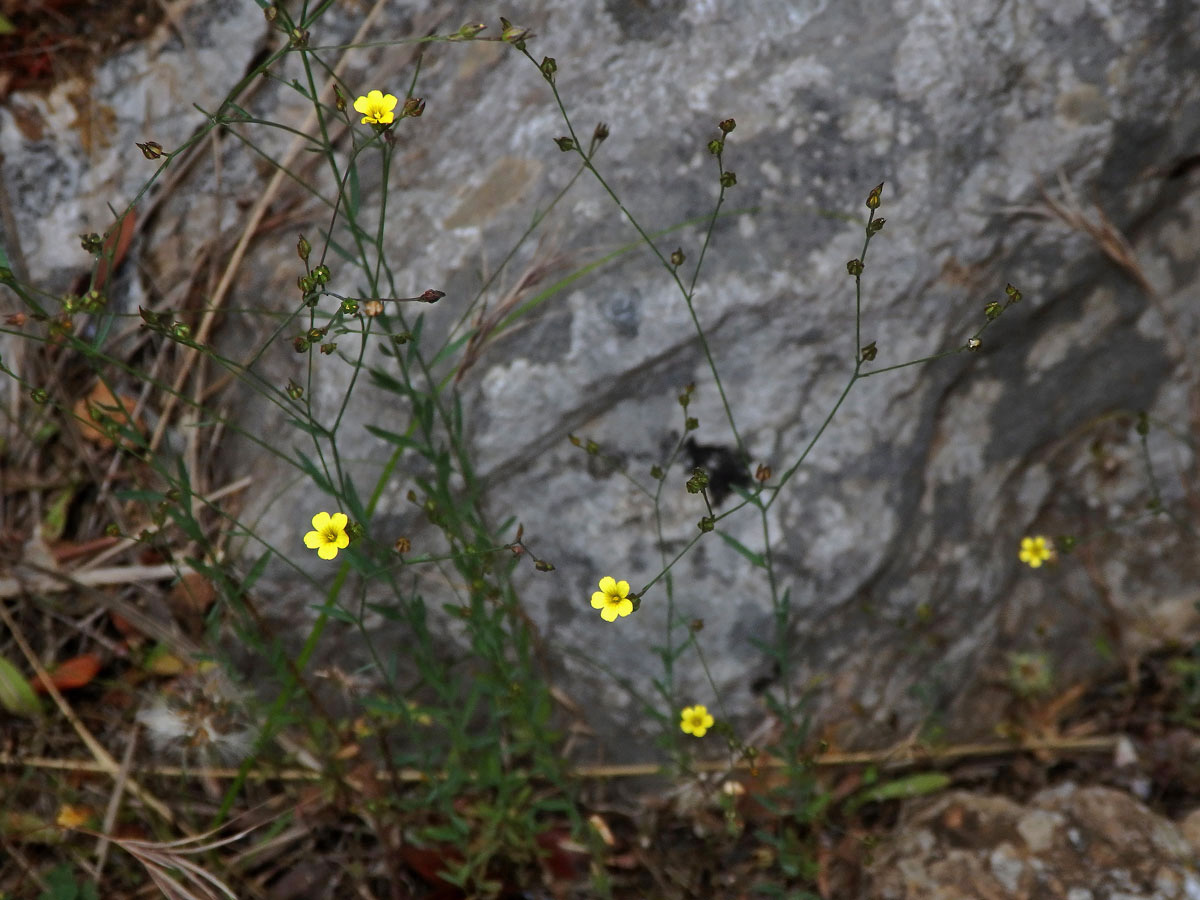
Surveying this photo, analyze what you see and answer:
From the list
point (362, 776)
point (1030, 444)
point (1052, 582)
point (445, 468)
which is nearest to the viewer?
point (445, 468)

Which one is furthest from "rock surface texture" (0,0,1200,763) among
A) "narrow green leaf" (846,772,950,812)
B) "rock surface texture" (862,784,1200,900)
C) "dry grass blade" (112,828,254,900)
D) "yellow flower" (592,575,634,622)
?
"dry grass blade" (112,828,254,900)

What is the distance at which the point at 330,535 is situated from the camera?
2223 mm

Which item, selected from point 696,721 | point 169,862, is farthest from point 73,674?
point 696,721

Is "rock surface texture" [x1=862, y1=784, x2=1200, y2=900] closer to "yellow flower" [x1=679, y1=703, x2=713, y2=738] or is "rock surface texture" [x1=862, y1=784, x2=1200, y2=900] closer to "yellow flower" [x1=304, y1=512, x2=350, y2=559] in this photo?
"yellow flower" [x1=679, y1=703, x2=713, y2=738]

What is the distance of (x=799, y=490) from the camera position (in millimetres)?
2793

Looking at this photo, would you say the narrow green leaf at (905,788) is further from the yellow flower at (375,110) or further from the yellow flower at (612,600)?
the yellow flower at (375,110)

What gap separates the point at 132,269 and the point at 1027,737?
3.33 meters

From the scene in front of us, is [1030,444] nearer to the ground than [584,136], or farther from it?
nearer to the ground

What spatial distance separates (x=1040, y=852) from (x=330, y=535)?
2137 mm

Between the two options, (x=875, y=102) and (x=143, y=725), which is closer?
(x=875, y=102)

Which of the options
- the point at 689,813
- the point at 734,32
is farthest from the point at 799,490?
the point at 734,32

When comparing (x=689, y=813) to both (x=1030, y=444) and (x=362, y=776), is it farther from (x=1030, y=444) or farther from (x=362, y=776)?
(x=1030, y=444)

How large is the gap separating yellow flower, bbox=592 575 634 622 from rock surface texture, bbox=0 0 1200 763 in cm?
31

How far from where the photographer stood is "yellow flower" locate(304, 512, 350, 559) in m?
2.19
